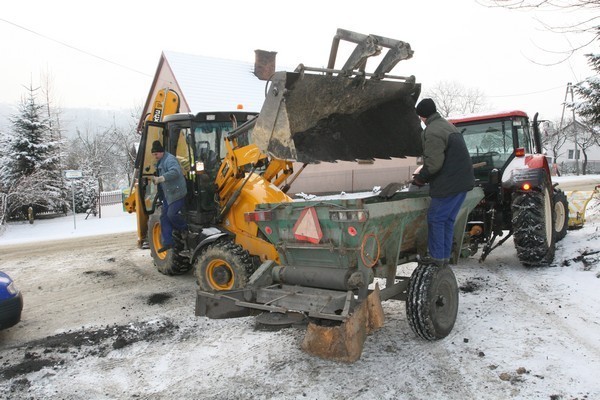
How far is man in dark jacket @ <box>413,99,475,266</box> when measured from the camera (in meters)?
4.20

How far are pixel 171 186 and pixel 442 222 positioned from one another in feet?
12.4

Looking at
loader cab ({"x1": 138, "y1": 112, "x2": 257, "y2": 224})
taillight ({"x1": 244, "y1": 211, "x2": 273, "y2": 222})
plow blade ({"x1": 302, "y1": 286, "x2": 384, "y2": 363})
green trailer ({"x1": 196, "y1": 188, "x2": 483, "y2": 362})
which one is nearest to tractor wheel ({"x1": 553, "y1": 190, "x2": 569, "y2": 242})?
green trailer ({"x1": 196, "y1": 188, "x2": 483, "y2": 362})

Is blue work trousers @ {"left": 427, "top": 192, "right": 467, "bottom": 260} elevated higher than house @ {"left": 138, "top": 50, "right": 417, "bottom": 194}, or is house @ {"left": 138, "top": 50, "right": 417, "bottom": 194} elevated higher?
house @ {"left": 138, "top": 50, "right": 417, "bottom": 194}

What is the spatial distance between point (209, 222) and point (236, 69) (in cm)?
1916

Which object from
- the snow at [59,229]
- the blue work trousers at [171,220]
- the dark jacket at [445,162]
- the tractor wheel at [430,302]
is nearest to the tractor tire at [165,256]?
the blue work trousers at [171,220]

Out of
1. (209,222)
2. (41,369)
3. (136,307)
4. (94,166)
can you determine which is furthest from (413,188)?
(94,166)

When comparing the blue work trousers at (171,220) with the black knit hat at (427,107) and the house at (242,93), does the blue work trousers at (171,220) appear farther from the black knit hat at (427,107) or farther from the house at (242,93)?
the house at (242,93)

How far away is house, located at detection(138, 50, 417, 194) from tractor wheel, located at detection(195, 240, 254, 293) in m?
13.8

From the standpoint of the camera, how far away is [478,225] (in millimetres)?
6973

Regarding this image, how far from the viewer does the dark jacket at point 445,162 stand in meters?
4.19

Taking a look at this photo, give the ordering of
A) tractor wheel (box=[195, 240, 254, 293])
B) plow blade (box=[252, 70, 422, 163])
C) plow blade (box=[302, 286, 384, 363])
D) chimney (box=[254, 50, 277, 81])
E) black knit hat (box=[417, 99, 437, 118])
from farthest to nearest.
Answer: chimney (box=[254, 50, 277, 81])
tractor wheel (box=[195, 240, 254, 293])
black knit hat (box=[417, 99, 437, 118])
plow blade (box=[252, 70, 422, 163])
plow blade (box=[302, 286, 384, 363])

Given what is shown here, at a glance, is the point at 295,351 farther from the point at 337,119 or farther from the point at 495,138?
the point at 495,138

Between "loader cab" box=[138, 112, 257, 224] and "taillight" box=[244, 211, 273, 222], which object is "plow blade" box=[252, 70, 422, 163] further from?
"loader cab" box=[138, 112, 257, 224]

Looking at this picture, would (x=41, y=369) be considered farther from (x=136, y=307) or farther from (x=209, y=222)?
(x=209, y=222)
